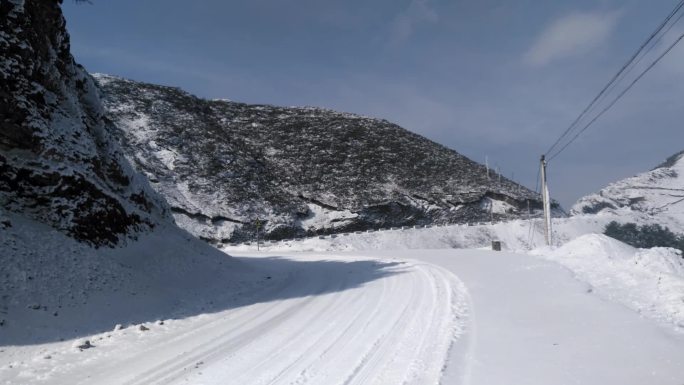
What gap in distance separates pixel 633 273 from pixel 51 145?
607 inches

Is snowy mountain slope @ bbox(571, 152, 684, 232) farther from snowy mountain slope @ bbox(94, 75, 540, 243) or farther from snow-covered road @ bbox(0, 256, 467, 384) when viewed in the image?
snow-covered road @ bbox(0, 256, 467, 384)

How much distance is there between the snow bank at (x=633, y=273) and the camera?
8131 millimetres

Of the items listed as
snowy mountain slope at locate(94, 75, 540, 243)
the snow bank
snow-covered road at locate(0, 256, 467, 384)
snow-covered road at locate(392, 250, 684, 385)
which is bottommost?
snow-covered road at locate(0, 256, 467, 384)

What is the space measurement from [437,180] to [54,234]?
178 feet

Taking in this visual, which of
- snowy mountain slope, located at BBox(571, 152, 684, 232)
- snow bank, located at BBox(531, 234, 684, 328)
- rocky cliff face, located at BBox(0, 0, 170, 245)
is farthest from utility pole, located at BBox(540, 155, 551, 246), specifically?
snowy mountain slope, located at BBox(571, 152, 684, 232)

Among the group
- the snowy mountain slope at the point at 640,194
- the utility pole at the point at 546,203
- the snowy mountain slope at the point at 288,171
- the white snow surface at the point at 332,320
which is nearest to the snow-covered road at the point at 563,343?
the white snow surface at the point at 332,320

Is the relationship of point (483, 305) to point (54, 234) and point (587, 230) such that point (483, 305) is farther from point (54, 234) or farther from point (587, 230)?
point (587, 230)

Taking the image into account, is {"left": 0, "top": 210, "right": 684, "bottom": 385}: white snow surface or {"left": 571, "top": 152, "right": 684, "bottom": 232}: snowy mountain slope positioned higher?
{"left": 571, "top": 152, "right": 684, "bottom": 232}: snowy mountain slope

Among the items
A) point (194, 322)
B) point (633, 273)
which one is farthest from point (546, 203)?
point (194, 322)

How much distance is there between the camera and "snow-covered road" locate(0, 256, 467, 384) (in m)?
6.07

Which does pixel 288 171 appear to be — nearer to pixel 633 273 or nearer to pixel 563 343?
pixel 633 273

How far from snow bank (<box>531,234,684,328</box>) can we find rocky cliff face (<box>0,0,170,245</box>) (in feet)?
41.3

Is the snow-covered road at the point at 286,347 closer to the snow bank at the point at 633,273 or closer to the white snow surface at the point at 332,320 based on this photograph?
the white snow surface at the point at 332,320

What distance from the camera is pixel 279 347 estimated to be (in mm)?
7418
